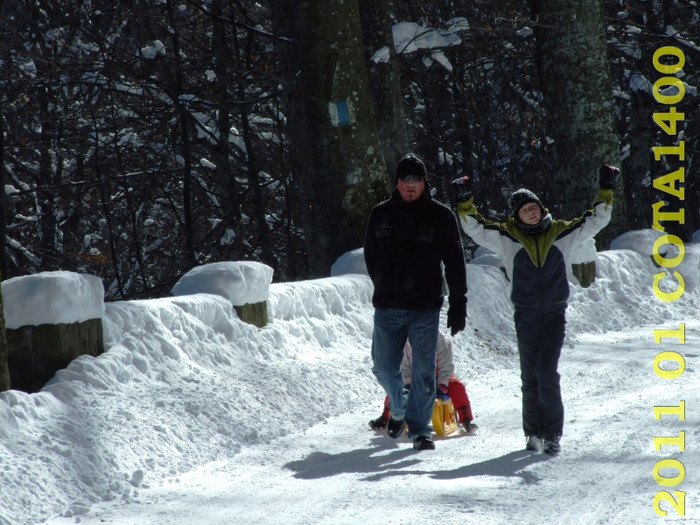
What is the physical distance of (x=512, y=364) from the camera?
8703 mm

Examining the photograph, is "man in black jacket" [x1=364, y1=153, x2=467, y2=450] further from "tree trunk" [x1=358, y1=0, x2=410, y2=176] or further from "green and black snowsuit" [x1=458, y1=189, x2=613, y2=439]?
"tree trunk" [x1=358, y1=0, x2=410, y2=176]

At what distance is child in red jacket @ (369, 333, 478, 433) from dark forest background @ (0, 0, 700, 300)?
3133 millimetres

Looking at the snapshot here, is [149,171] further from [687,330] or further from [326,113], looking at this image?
[687,330]

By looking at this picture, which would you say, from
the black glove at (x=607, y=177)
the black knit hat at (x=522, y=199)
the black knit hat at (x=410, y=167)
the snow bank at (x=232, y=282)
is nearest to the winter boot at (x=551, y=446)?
the black knit hat at (x=522, y=199)

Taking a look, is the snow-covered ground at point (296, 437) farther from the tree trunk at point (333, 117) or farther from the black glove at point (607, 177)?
the black glove at point (607, 177)

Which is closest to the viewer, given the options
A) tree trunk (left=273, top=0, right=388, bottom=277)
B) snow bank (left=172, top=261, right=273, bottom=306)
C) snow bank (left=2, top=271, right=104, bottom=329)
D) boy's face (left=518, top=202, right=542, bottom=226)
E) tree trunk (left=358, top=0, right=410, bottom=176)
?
snow bank (left=2, top=271, right=104, bottom=329)

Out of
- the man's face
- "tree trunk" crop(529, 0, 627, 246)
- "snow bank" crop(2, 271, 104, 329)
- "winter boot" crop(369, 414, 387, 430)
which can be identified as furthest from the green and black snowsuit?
"tree trunk" crop(529, 0, 627, 246)

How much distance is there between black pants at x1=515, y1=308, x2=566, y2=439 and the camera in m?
5.51

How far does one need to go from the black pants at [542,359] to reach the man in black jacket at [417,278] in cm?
42

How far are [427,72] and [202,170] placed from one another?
156 inches

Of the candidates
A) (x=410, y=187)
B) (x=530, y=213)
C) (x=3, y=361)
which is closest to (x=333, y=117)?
(x=410, y=187)

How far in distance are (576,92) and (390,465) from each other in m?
8.29

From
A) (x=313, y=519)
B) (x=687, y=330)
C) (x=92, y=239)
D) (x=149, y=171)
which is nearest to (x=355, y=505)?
(x=313, y=519)

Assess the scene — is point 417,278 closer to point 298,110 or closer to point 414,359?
point 414,359
